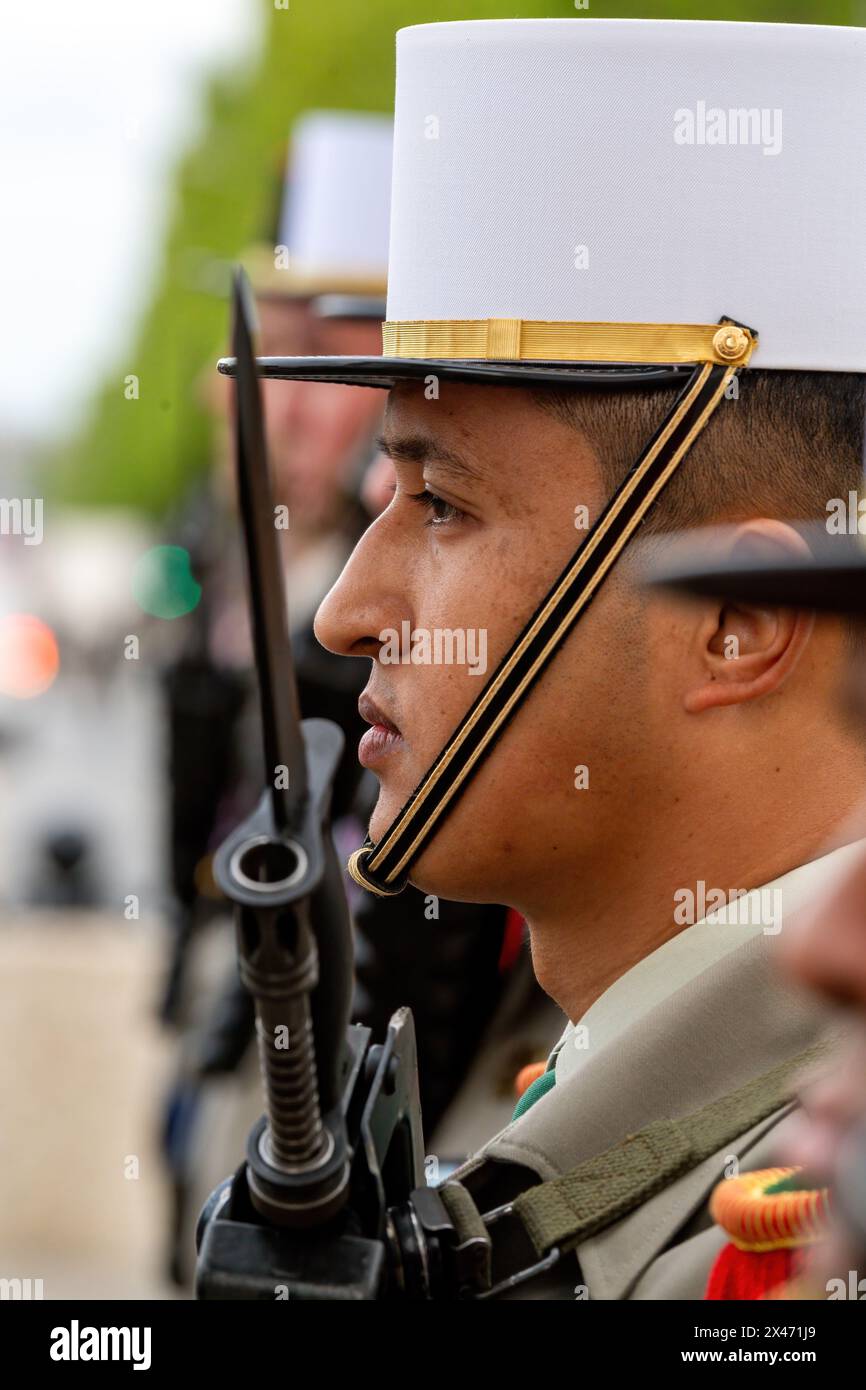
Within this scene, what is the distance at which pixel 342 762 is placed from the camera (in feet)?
15.3

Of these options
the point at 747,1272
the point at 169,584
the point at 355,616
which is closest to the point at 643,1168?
the point at 747,1272

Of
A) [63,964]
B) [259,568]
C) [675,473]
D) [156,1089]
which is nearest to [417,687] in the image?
[675,473]

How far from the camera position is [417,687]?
7.68 feet

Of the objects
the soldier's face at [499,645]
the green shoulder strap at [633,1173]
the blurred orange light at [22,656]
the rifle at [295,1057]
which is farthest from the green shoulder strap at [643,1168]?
the blurred orange light at [22,656]

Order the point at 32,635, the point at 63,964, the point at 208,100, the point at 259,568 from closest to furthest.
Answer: the point at 259,568, the point at 63,964, the point at 32,635, the point at 208,100

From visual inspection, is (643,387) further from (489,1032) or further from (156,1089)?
(156,1089)

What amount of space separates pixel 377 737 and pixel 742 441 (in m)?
0.56

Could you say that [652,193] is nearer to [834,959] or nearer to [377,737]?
[377,737]

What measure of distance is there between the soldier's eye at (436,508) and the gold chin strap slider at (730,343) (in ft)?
1.16

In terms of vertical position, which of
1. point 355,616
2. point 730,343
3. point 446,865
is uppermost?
point 730,343

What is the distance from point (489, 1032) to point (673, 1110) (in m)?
2.13

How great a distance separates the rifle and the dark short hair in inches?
24.2

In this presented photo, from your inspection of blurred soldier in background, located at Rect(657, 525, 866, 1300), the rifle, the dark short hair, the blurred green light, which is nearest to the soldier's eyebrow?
the dark short hair

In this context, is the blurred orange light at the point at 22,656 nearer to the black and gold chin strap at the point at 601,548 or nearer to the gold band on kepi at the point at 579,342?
the gold band on kepi at the point at 579,342
